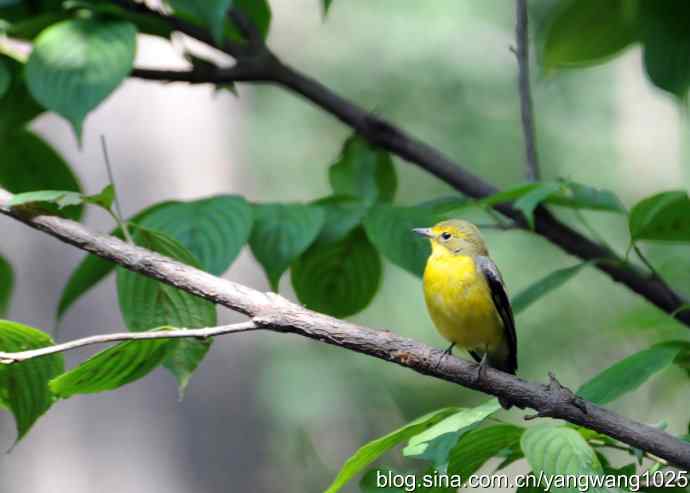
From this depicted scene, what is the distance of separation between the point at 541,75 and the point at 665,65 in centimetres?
54

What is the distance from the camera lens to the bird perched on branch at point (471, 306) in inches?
114

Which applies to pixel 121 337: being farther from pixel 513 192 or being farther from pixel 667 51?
pixel 667 51

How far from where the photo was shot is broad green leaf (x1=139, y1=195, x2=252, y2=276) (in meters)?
2.29

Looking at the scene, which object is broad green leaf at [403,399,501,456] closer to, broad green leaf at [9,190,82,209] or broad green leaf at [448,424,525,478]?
broad green leaf at [448,424,525,478]

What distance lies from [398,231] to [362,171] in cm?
59

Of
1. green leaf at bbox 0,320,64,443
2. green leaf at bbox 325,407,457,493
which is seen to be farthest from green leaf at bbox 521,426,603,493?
green leaf at bbox 0,320,64,443

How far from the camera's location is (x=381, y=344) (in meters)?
1.80

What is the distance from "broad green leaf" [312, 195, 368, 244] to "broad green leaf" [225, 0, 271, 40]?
65 cm

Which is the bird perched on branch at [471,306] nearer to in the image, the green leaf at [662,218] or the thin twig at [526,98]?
the thin twig at [526,98]

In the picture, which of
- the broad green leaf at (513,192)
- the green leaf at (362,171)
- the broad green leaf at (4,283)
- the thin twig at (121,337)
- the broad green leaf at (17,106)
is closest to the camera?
the thin twig at (121,337)

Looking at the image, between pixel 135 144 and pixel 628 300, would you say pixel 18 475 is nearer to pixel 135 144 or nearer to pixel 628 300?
pixel 135 144

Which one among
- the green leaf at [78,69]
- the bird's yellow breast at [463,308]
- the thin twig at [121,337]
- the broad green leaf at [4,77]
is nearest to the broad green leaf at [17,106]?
the broad green leaf at [4,77]

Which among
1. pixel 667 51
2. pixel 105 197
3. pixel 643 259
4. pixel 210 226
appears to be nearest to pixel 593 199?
pixel 643 259

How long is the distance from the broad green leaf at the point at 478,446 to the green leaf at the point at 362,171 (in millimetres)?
1219
